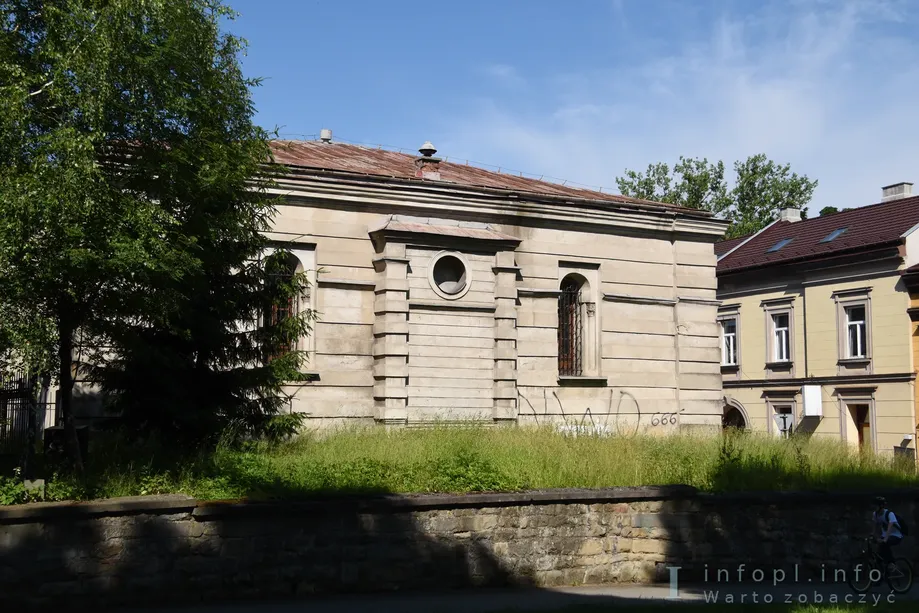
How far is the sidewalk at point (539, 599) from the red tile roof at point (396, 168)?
1127 cm

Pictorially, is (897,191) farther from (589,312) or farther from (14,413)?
(14,413)

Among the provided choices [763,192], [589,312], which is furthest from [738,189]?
[589,312]

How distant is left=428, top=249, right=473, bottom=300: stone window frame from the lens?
23.0 m

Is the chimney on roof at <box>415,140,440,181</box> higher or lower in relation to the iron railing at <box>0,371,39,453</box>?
higher

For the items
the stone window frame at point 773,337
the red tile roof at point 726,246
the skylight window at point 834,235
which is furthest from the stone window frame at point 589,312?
the red tile roof at point 726,246

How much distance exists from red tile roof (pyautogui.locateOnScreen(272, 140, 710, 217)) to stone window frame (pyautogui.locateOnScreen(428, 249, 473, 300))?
2.00 meters

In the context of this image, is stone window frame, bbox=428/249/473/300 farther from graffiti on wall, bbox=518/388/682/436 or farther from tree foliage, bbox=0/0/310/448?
tree foliage, bbox=0/0/310/448

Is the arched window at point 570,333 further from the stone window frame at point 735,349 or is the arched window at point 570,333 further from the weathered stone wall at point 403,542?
the stone window frame at point 735,349

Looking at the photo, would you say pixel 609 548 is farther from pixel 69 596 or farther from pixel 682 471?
pixel 69 596

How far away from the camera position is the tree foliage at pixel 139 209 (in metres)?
13.0

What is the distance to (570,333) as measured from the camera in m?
25.7

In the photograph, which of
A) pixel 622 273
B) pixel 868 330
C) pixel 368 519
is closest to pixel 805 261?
pixel 868 330

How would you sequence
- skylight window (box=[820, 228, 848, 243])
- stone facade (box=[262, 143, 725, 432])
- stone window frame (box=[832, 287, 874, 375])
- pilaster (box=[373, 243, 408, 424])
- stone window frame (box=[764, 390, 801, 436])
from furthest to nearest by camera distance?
stone window frame (box=[764, 390, 801, 436]) < skylight window (box=[820, 228, 848, 243]) < stone window frame (box=[832, 287, 874, 375]) < stone facade (box=[262, 143, 725, 432]) < pilaster (box=[373, 243, 408, 424])

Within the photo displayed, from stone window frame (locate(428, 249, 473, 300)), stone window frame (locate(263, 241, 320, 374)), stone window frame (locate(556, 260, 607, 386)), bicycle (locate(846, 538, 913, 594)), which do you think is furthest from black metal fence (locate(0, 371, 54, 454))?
bicycle (locate(846, 538, 913, 594))
